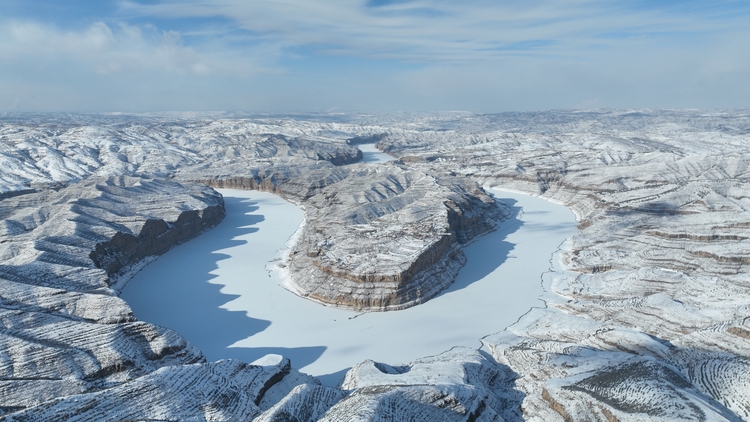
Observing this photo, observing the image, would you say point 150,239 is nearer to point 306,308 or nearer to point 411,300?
point 306,308

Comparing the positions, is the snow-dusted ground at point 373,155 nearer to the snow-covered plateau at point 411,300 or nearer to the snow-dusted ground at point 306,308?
the snow-covered plateau at point 411,300

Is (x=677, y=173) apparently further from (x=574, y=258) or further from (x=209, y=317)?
(x=209, y=317)

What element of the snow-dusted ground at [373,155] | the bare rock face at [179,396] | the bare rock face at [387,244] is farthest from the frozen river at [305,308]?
the snow-dusted ground at [373,155]

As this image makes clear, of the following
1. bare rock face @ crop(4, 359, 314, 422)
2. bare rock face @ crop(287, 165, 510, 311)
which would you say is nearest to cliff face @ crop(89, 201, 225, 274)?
bare rock face @ crop(287, 165, 510, 311)

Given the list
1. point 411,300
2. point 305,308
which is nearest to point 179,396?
point 305,308

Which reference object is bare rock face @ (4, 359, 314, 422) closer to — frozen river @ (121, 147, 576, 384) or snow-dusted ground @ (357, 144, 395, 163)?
frozen river @ (121, 147, 576, 384)
